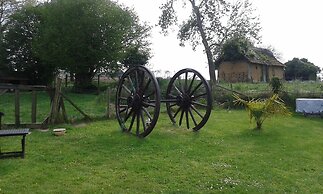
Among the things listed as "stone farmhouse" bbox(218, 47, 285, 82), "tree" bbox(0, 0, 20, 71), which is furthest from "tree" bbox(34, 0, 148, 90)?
"stone farmhouse" bbox(218, 47, 285, 82)

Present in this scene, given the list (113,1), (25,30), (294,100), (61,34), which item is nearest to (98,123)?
(294,100)

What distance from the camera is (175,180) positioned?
7035 mm

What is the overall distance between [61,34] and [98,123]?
59.3 ft

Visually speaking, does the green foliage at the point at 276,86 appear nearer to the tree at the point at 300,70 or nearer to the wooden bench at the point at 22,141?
the wooden bench at the point at 22,141

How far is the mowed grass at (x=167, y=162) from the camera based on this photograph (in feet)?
22.1

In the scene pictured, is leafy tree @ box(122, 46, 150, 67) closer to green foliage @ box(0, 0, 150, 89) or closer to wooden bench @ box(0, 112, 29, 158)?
green foliage @ box(0, 0, 150, 89)

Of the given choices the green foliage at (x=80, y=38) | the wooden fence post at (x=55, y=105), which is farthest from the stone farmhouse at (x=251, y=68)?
the wooden fence post at (x=55, y=105)

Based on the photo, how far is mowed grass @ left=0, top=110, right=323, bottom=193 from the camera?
6730mm

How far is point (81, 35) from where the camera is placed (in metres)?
30.1

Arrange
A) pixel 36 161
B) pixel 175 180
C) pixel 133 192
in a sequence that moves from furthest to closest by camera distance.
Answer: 1. pixel 36 161
2. pixel 175 180
3. pixel 133 192

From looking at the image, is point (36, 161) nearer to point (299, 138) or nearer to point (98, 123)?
point (98, 123)

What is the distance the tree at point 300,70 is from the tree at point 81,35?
3289 centimetres

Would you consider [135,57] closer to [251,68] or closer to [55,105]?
[251,68]

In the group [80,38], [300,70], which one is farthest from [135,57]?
[300,70]
